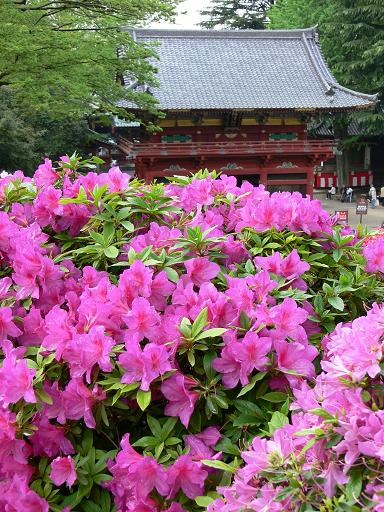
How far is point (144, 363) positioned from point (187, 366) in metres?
0.21

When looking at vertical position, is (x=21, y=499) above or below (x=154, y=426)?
below

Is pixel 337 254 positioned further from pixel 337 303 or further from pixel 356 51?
pixel 356 51

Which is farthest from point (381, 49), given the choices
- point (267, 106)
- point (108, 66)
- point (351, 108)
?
point (108, 66)

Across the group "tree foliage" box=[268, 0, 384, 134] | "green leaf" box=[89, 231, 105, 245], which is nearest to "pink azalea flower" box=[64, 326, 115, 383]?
"green leaf" box=[89, 231, 105, 245]

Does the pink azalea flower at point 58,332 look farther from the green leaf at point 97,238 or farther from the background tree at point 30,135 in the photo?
the background tree at point 30,135

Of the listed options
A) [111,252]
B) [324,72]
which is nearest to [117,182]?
[111,252]

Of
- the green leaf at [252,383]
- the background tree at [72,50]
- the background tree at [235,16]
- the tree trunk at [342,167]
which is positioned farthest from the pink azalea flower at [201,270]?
the background tree at [235,16]

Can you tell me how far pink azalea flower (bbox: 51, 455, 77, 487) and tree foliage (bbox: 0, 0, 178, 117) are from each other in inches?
371

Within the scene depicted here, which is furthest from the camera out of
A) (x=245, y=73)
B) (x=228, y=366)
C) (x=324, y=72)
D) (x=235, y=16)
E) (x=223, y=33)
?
(x=235, y=16)

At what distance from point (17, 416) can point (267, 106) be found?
1822cm

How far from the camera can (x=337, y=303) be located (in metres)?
1.95

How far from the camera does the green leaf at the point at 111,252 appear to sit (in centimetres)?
198

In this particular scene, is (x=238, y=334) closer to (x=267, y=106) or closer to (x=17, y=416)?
(x=17, y=416)

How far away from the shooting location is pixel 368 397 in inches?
44.7
